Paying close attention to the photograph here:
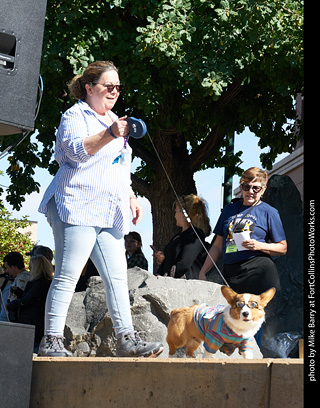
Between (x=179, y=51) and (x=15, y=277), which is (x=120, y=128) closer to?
(x=15, y=277)

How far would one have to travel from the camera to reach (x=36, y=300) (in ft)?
23.1

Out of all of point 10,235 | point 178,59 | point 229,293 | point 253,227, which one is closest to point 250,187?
point 253,227

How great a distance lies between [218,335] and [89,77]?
1984mm

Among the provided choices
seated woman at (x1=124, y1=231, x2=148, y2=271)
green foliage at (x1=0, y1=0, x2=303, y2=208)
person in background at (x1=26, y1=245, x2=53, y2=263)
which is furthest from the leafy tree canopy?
person in background at (x1=26, y1=245, x2=53, y2=263)

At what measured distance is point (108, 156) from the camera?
4527 mm

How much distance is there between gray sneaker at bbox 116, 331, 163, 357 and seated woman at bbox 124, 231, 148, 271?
4027mm

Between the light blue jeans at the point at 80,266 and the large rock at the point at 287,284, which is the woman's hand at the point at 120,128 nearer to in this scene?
the light blue jeans at the point at 80,266

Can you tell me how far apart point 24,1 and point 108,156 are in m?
1.04

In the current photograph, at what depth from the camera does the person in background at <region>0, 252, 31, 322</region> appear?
7.87m

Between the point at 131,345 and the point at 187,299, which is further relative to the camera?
the point at 187,299
